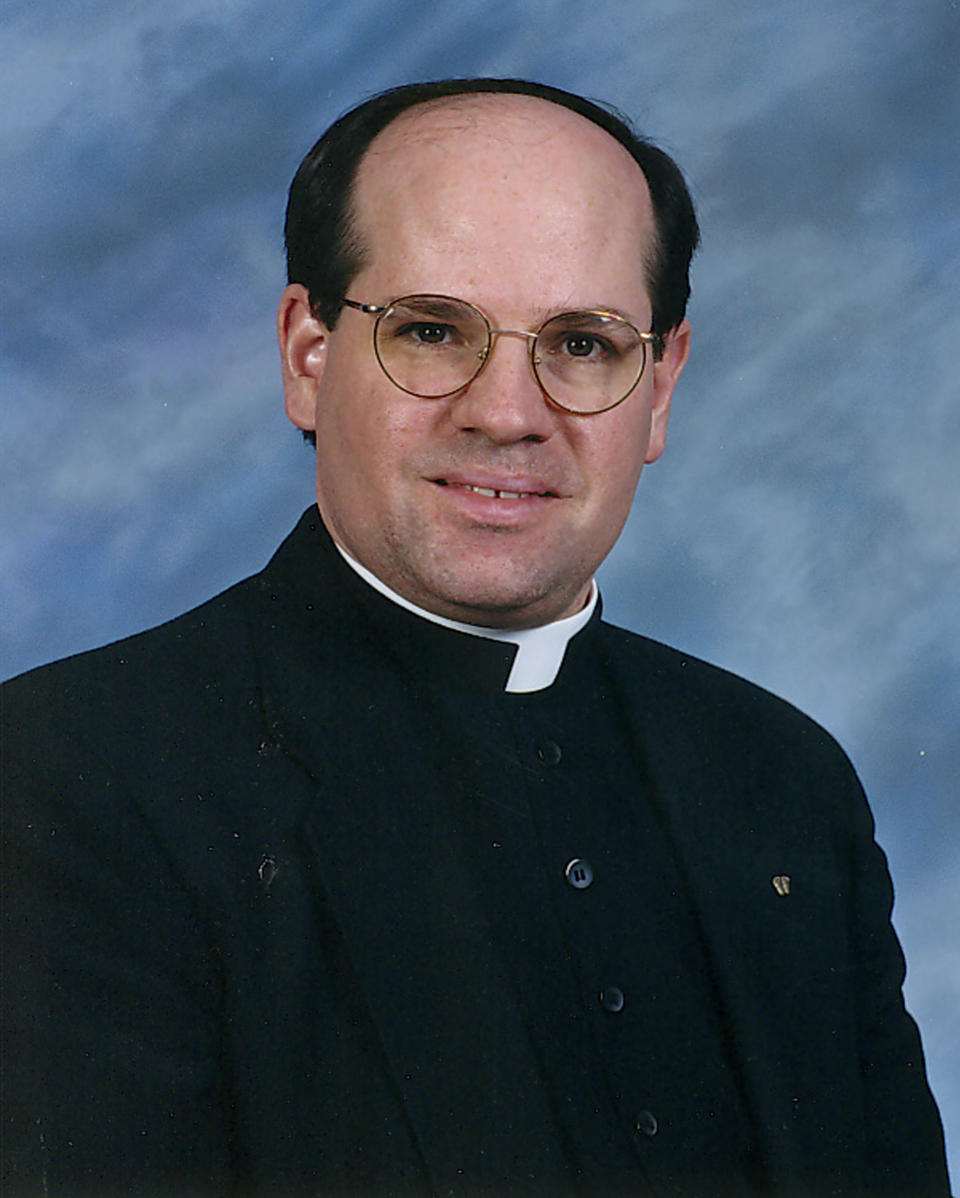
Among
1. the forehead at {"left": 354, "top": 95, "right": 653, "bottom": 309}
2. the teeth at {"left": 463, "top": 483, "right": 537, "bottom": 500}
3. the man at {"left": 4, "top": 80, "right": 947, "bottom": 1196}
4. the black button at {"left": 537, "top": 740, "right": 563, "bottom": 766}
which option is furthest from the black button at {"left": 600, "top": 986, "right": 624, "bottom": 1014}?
the forehead at {"left": 354, "top": 95, "right": 653, "bottom": 309}

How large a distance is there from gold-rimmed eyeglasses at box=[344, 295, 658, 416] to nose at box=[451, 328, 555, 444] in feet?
0.04

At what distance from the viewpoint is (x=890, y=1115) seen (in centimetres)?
336

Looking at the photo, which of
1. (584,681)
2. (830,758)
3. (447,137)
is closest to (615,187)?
(447,137)

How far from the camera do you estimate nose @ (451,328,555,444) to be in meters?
2.87

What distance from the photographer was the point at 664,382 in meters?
3.45

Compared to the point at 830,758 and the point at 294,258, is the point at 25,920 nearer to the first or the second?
the point at 294,258

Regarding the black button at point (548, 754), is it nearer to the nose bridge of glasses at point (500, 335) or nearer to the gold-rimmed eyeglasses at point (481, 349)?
the gold-rimmed eyeglasses at point (481, 349)

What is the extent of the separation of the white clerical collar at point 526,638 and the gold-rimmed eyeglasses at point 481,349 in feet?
1.37

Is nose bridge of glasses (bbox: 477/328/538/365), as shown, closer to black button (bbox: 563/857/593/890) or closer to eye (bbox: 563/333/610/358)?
eye (bbox: 563/333/610/358)

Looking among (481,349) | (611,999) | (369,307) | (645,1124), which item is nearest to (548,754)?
(611,999)

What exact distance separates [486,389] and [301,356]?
1.76 ft

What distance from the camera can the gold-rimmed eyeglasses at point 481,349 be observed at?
288 cm

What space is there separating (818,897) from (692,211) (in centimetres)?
165

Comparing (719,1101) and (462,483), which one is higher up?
(462,483)
